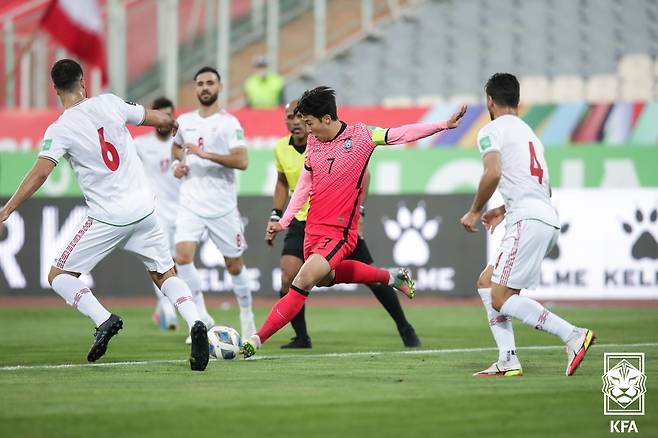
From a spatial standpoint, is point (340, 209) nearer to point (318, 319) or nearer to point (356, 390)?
point (356, 390)

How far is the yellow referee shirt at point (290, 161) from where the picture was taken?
40.0 feet

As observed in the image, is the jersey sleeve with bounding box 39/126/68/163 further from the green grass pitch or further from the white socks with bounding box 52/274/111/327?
the green grass pitch

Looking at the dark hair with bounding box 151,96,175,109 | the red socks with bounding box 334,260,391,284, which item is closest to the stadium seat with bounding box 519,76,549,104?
the dark hair with bounding box 151,96,175,109

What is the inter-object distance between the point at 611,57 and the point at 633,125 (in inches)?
194

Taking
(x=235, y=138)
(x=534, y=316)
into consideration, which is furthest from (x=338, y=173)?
(x=235, y=138)

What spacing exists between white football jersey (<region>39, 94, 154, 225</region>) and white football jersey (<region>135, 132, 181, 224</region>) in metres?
4.89

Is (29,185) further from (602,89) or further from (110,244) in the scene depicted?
(602,89)

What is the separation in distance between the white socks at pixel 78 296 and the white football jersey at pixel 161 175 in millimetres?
5010

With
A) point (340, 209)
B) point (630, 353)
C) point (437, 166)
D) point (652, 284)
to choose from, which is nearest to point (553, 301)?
point (652, 284)

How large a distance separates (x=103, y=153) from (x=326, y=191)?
1828 mm

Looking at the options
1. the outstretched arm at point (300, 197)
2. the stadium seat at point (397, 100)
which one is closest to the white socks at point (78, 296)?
the outstretched arm at point (300, 197)

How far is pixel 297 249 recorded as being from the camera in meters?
12.1

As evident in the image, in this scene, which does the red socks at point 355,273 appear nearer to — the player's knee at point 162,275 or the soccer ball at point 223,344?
the soccer ball at point 223,344

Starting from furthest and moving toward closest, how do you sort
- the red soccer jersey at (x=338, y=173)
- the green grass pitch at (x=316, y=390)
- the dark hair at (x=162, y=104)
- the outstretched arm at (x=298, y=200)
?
the dark hair at (x=162, y=104) < the outstretched arm at (x=298, y=200) < the red soccer jersey at (x=338, y=173) < the green grass pitch at (x=316, y=390)
